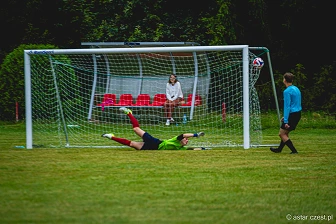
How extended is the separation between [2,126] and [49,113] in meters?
5.54

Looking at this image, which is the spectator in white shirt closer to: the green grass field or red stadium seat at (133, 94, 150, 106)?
red stadium seat at (133, 94, 150, 106)

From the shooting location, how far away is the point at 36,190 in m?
8.64

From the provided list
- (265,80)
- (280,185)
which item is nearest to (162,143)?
(280,185)

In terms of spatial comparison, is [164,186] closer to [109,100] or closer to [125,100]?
[109,100]

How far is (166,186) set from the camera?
9.02m

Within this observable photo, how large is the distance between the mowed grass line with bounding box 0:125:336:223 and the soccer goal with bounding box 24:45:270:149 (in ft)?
7.13

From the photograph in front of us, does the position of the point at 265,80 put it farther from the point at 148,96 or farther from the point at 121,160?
the point at 121,160

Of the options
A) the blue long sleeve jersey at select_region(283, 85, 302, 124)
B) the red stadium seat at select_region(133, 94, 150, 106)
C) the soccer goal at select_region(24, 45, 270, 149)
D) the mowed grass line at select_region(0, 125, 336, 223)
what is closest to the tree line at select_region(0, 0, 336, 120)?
the soccer goal at select_region(24, 45, 270, 149)

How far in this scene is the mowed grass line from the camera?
7320mm

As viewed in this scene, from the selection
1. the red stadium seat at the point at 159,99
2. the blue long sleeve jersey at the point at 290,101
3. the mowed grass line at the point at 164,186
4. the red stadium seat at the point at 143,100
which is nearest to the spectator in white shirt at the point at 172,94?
the red stadium seat at the point at 159,99

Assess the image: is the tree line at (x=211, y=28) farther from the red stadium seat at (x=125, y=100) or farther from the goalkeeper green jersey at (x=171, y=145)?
the goalkeeper green jersey at (x=171, y=145)

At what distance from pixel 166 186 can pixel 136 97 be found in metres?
13.9

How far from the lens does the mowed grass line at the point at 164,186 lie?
7320 mm

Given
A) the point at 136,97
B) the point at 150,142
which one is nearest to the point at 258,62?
the point at 150,142
